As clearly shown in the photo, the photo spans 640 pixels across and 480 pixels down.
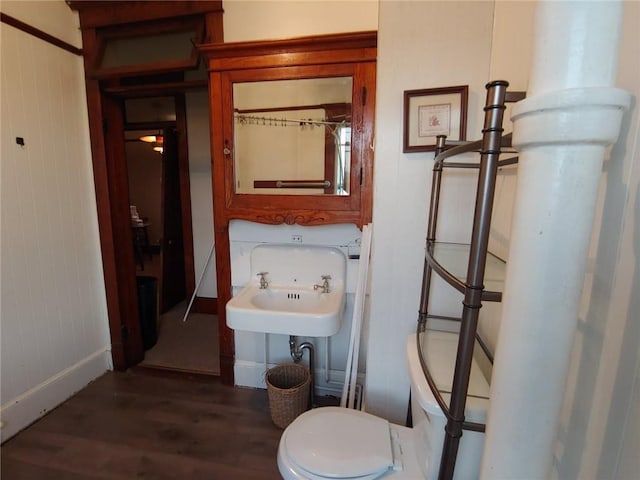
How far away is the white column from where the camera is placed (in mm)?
448

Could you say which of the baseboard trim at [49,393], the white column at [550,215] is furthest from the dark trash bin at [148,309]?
the white column at [550,215]

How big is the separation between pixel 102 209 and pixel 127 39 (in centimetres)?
109

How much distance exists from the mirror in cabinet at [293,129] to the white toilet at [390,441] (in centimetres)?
92

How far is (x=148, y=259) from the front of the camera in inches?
219

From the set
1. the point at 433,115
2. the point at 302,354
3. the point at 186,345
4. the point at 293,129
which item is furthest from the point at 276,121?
the point at 186,345

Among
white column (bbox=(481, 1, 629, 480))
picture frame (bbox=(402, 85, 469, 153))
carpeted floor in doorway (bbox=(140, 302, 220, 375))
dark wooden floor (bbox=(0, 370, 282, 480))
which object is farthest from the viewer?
carpeted floor in doorway (bbox=(140, 302, 220, 375))

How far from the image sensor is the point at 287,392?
1.74 meters

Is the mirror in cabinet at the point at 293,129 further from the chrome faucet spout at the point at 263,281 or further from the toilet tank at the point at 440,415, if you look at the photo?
the toilet tank at the point at 440,415

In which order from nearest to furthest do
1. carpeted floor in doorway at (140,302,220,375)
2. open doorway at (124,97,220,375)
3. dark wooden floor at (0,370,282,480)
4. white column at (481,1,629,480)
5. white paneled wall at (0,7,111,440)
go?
1. white column at (481,1,629,480)
2. dark wooden floor at (0,370,282,480)
3. white paneled wall at (0,7,111,440)
4. carpeted floor in doorway at (140,302,220,375)
5. open doorway at (124,97,220,375)

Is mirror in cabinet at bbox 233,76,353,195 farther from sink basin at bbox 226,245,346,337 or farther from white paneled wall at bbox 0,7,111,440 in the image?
white paneled wall at bbox 0,7,111,440

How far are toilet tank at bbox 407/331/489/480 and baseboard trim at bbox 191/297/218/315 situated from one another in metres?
2.66

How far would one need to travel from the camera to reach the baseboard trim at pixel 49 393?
1.72 meters

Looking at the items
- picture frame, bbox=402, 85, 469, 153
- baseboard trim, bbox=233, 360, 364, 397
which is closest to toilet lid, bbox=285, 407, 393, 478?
baseboard trim, bbox=233, 360, 364, 397

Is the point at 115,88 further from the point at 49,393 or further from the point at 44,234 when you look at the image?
the point at 49,393
